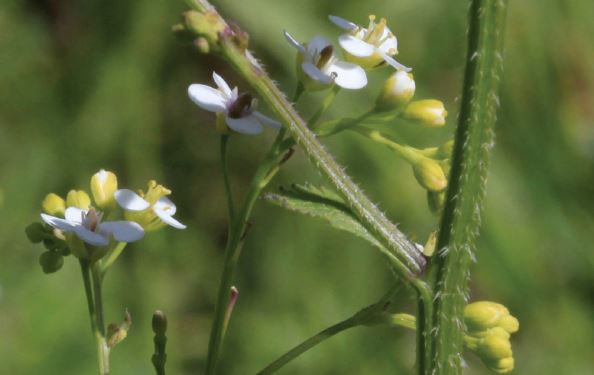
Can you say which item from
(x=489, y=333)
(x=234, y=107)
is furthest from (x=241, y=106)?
(x=489, y=333)

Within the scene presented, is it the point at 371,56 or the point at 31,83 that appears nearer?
the point at 371,56

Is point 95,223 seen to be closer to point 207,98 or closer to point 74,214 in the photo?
point 74,214

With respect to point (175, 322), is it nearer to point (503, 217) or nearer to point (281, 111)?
point (503, 217)

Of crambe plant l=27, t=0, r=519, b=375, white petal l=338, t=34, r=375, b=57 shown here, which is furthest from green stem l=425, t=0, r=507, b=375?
white petal l=338, t=34, r=375, b=57

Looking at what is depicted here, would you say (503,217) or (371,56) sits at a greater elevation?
(371,56)

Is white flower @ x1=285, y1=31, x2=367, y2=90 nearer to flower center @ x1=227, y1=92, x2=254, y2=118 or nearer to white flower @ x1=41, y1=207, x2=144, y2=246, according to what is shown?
flower center @ x1=227, y1=92, x2=254, y2=118

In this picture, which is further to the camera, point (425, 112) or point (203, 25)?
point (425, 112)

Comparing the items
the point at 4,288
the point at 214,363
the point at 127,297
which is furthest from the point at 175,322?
the point at 214,363
